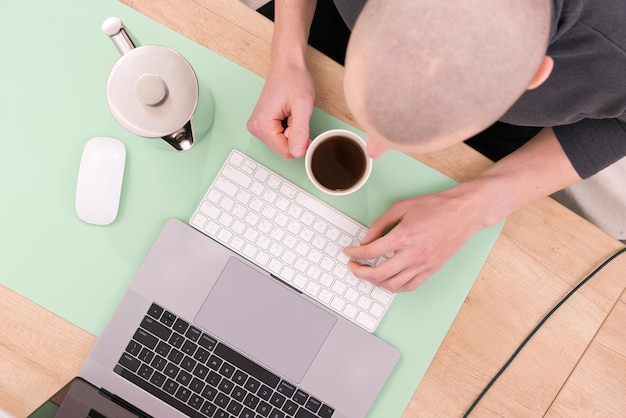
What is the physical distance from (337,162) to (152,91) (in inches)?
10.1

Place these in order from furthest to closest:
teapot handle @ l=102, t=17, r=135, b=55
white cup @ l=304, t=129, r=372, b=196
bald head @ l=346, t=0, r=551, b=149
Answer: white cup @ l=304, t=129, r=372, b=196
teapot handle @ l=102, t=17, r=135, b=55
bald head @ l=346, t=0, r=551, b=149

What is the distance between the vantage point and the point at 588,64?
55cm

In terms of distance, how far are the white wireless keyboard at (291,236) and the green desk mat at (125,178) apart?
25 mm

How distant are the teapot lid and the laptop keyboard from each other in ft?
0.86

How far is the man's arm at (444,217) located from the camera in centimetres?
66

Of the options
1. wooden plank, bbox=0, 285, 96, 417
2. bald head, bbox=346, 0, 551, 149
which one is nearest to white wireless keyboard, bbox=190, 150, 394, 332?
wooden plank, bbox=0, 285, 96, 417

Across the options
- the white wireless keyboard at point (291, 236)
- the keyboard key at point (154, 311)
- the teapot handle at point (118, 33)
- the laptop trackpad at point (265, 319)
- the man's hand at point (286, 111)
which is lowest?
the keyboard key at point (154, 311)

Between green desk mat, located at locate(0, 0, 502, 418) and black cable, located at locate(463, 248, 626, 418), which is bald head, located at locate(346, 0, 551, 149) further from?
black cable, located at locate(463, 248, 626, 418)

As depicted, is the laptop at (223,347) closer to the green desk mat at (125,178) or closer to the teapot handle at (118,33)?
the green desk mat at (125,178)

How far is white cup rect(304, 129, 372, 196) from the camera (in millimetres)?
646

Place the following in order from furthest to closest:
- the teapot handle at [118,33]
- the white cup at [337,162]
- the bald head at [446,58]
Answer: the white cup at [337,162], the teapot handle at [118,33], the bald head at [446,58]

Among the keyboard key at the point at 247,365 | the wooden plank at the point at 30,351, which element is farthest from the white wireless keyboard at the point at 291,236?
the wooden plank at the point at 30,351

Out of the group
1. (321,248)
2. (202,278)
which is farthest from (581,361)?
(202,278)

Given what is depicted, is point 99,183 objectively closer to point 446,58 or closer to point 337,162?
point 337,162
